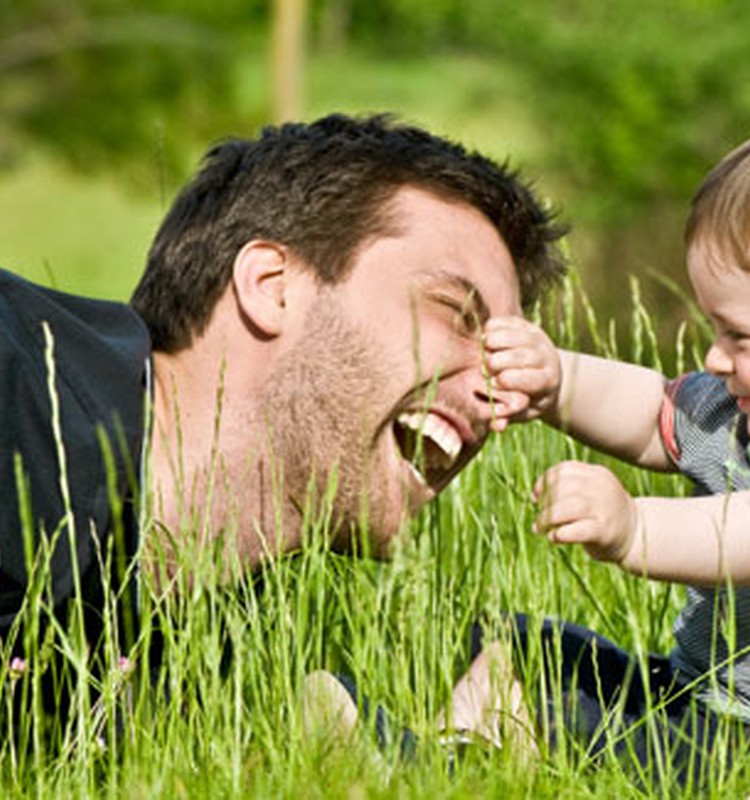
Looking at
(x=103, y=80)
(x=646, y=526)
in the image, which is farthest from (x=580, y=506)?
(x=103, y=80)

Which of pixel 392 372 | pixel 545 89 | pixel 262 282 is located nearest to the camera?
pixel 392 372

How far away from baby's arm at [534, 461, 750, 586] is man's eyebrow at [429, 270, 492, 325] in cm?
61

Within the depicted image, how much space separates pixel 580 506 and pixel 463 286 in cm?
76

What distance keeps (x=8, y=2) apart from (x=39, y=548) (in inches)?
1246

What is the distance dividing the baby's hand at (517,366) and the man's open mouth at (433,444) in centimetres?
14

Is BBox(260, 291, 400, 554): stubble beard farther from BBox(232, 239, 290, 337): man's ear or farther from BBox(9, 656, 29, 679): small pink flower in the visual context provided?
BBox(9, 656, 29, 679): small pink flower

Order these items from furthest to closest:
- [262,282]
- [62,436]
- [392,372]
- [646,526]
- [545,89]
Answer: [545,89]
[262,282]
[392,372]
[62,436]
[646,526]

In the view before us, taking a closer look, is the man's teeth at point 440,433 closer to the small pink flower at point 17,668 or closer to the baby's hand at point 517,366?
the baby's hand at point 517,366

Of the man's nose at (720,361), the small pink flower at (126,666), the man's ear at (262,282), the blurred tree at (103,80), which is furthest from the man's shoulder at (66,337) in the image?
the blurred tree at (103,80)

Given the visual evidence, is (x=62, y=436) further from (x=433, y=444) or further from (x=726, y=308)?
(x=726, y=308)

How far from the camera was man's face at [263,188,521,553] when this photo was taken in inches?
130

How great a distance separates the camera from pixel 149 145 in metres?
31.4

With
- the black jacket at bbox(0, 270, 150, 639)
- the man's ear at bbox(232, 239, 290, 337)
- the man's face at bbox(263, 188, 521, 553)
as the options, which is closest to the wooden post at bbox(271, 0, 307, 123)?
the man's ear at bbox(232, 239, 290, 337)

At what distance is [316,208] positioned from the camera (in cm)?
362
